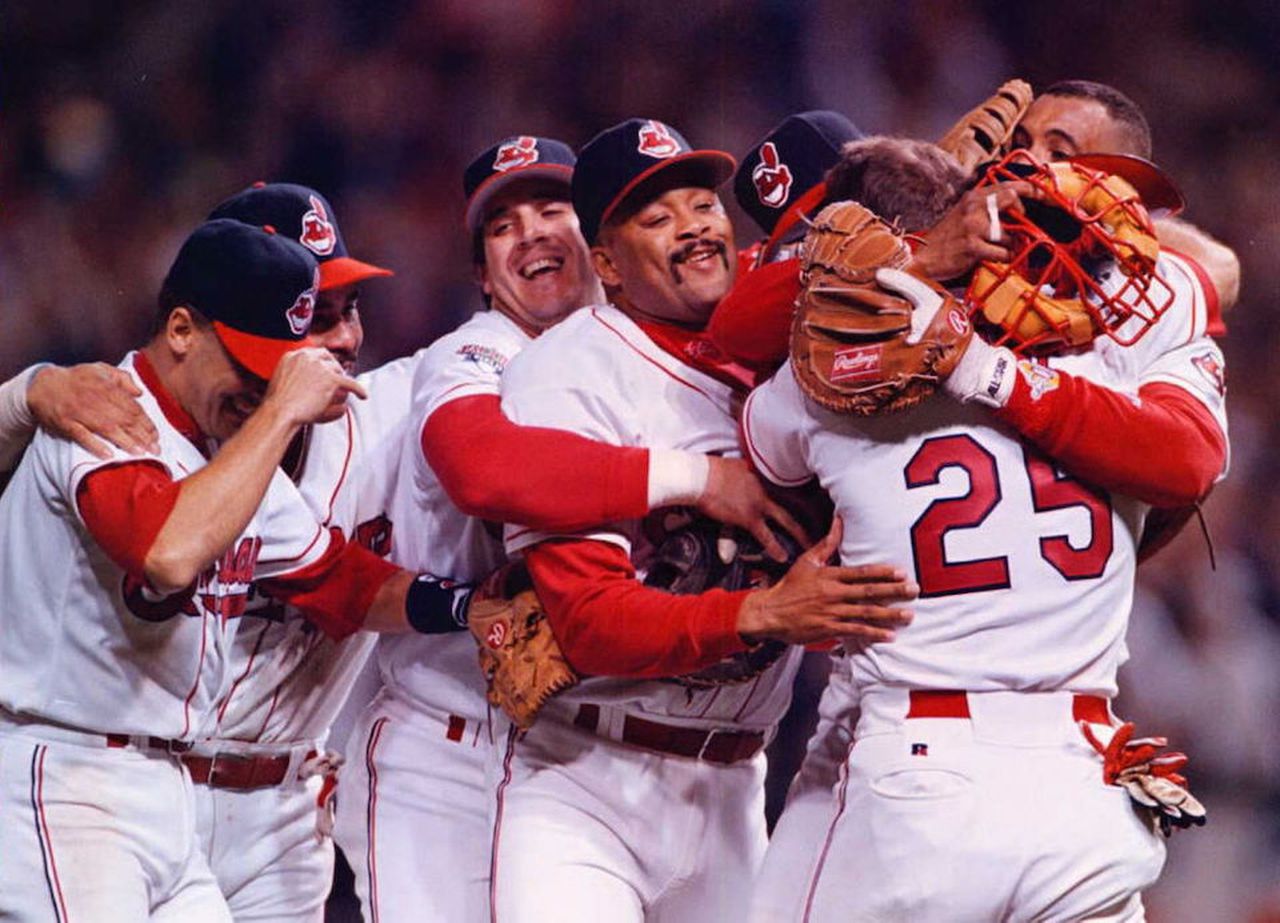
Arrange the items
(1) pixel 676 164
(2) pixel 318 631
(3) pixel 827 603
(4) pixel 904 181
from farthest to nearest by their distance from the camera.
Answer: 1. (2) pixel 318 631
2. (1) pixel 676 164
3. (4) pixel 904 181
4. (3) pixel 827 603

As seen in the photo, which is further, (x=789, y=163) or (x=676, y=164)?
(x=789, y=163)

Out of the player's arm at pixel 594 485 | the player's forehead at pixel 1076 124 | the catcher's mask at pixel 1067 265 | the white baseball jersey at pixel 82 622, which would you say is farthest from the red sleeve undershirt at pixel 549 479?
the player's forehead at pixel 1076 124

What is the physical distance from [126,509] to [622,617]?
25.5 inches

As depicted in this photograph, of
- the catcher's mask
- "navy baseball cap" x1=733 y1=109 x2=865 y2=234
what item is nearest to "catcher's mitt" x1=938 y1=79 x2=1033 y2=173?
"navy baseball cap" x1=733 y1=109 x2=865 y2=234

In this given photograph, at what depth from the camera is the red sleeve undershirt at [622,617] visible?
2.14 m

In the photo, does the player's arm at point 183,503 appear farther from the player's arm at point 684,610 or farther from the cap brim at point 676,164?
the cap brim at point 676,164

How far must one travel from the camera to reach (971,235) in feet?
6.38

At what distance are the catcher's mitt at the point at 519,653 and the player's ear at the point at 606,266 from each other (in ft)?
1.49

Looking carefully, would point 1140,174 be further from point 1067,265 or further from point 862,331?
point 862,331

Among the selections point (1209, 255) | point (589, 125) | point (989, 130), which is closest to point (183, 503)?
point (989, 130)

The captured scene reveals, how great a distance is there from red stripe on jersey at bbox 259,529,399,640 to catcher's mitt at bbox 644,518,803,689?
0.59 meters

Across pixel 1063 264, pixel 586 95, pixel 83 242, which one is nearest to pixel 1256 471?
pixel 586 95

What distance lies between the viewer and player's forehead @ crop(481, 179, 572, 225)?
299 cm

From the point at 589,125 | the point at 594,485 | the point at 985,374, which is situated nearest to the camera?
the point at 985,374
